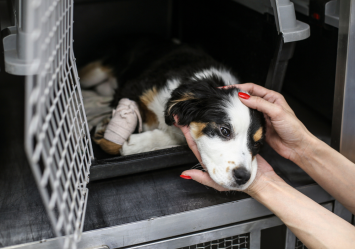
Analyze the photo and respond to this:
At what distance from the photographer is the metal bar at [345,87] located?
1.24 metres

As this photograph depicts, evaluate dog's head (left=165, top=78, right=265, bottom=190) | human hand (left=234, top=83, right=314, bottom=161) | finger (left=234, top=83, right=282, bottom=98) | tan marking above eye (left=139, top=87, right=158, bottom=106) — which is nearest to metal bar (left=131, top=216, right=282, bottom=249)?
dog's head (left=165, top=78, right=265, bottom=190)

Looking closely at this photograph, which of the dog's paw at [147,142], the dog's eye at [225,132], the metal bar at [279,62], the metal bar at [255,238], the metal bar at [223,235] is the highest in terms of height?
the metal bar at [279,62]

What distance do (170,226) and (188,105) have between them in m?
0.55

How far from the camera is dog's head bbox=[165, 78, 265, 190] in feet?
4.12

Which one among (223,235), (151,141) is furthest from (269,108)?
(151,141)

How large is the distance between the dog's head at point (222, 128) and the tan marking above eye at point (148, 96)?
0.36 m

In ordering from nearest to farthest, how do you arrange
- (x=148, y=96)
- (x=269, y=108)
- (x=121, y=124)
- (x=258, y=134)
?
(x=269, y=108) < (x=258, y=134) < (x=121, y=124) < (x=148, y=96)

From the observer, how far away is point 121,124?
5.46ft

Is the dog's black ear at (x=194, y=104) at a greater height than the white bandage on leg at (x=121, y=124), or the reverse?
the dog's black ear at (x=194, y=104)

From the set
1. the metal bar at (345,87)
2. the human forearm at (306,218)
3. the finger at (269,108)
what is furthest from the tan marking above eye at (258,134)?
the metal bar at (345,87)

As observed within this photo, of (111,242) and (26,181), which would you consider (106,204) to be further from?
(26,181)

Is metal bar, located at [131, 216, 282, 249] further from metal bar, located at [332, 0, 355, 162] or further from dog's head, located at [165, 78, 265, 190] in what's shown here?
metal bar, located at [332, 0, 355, 162]

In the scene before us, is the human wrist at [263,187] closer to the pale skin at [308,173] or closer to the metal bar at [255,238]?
the pale skin at [308,173]

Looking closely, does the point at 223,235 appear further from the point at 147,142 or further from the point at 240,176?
the point at 147,142
